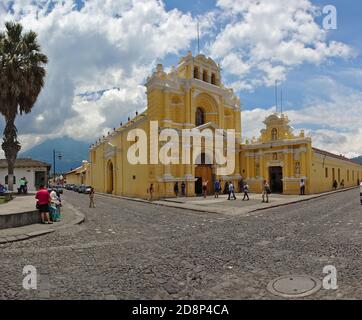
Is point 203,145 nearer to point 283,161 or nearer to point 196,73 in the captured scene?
point 196,73

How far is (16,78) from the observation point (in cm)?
2220

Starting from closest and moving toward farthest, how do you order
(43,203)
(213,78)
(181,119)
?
(43,203) → (181,119) → (213,78)

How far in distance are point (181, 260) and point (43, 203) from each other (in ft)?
23.9

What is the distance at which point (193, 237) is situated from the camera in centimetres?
951

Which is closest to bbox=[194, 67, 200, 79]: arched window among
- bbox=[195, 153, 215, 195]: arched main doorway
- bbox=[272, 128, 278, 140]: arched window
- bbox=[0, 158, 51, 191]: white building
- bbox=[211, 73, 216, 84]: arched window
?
bbox=[211, 73, 216, 84]: arched window

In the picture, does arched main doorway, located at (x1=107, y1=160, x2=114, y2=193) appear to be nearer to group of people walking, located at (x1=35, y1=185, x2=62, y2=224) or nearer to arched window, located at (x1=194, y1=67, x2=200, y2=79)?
arched window, located at (x1=194, y1=67, x2=200, y2=79)

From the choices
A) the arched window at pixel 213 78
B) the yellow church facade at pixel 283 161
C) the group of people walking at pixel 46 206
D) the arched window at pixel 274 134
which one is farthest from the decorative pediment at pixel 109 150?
the group of people walking at pixel 46 206

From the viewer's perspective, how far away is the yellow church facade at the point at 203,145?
26.7 metres

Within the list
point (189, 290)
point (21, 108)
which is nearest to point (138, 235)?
point (189, 290)

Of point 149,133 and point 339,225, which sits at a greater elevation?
point 149,133

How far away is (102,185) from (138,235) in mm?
32218

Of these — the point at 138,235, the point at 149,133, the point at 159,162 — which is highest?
the point at 149,133

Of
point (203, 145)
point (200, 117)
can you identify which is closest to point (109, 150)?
point (200, 117)
